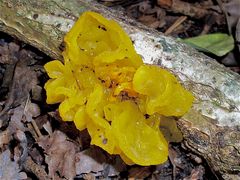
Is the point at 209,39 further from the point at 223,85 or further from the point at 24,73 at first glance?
the point at 24,73

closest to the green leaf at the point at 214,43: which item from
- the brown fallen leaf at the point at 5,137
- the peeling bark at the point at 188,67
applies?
the peeling bark at the point at 188,67

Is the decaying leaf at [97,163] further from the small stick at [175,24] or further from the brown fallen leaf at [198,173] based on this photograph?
the small stick at [175,24]

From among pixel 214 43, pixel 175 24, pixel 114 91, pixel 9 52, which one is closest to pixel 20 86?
pixel 9 52

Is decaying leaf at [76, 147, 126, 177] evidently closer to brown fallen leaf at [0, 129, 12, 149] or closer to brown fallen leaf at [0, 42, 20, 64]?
brown fallen leaf at [0, 129, 12, 149]

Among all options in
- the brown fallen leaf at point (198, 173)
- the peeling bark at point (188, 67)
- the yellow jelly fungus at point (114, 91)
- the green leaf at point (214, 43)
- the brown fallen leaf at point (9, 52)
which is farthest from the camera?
the green leaf at point (214, 43)

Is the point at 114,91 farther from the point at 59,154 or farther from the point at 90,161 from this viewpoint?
the point at 59,154

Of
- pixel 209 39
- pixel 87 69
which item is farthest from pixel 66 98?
pixel 209 39

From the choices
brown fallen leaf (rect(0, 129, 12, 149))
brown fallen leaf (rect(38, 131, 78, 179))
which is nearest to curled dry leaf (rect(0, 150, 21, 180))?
brown fallen leaf (rect(0, 129, 12, 149))
